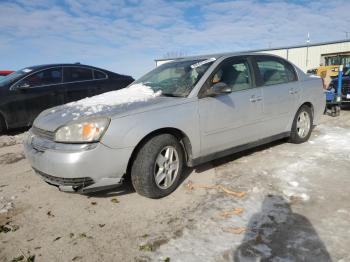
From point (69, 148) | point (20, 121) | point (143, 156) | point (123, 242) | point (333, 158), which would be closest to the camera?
point (123, 242)

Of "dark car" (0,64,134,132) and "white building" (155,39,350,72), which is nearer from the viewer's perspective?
"dark car" (0,64,134,132)

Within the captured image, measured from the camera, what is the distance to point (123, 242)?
9.52ft

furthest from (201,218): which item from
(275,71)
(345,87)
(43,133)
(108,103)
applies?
(345,87)

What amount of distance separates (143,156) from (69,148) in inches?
29.4

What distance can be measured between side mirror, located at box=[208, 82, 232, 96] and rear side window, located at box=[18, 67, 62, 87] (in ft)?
15.5

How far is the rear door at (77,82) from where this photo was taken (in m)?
7.58

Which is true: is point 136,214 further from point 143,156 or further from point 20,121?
point 20,121

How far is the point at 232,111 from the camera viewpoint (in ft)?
14.0

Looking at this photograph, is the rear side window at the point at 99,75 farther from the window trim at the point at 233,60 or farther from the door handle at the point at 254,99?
the door handle at the point at 254,99

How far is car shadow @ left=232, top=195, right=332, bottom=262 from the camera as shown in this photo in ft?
8.54

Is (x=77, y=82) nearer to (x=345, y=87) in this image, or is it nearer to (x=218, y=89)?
(x=218, y=89)

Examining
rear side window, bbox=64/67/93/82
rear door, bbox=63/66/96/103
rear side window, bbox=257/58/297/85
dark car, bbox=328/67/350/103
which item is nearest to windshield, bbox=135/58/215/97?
rear side window, bbox=257/58/297/85

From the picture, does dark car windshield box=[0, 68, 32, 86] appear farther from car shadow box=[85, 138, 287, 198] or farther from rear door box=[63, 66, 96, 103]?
car shadow box=[85, 138, 287, 198]

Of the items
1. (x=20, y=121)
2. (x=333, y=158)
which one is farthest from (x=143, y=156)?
(x=20, y=121)
